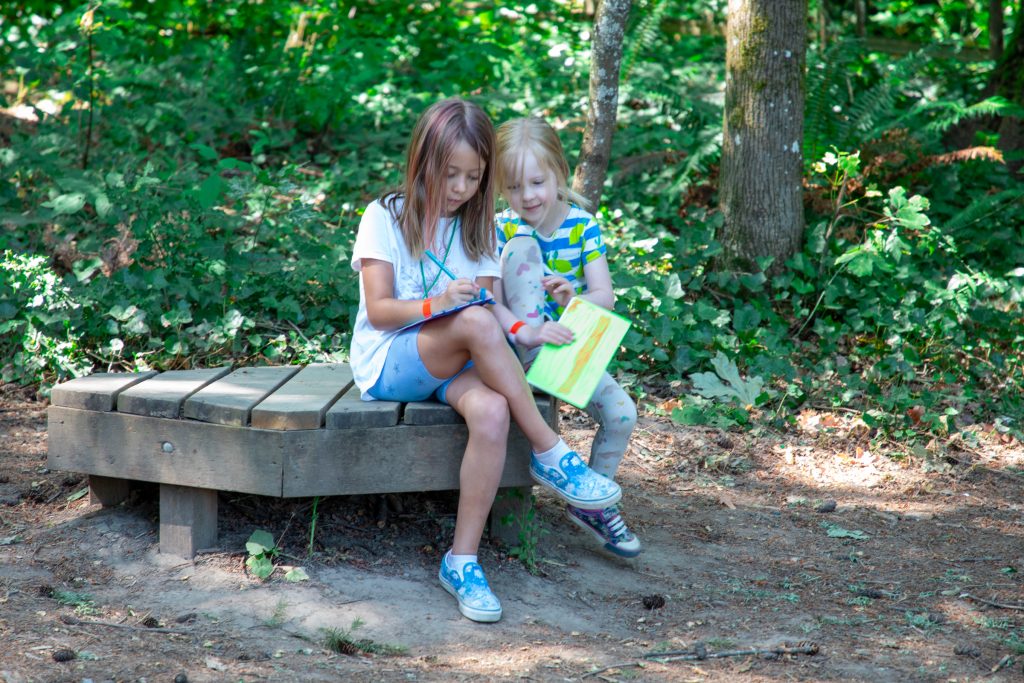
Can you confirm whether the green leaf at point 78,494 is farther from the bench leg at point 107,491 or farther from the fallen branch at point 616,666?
the fallen branch at point 616,666

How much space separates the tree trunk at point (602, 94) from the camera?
5086 millimetres

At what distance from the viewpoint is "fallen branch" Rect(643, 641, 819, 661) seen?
2.87 m

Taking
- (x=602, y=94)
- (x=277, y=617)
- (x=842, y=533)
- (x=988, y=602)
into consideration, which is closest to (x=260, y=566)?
(x=277, y=617)

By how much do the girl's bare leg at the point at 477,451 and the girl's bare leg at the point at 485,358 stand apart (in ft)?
0.14

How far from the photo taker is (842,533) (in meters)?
3.93

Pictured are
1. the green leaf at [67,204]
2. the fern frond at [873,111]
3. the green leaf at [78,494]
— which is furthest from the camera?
the fern frond at [873,111]

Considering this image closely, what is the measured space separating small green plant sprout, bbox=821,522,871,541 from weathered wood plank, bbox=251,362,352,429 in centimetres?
201

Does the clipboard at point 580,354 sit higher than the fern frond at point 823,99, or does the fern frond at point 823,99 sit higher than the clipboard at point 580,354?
the fern frond at point 823,99

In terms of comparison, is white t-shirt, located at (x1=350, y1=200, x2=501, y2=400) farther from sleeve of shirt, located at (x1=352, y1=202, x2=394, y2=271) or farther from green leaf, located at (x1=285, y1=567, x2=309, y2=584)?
green leaf, located at (x1=285, y1=567, x2=309, y2=584)

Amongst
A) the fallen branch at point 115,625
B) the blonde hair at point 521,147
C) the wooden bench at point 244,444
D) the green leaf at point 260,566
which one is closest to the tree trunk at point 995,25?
the blonde hair at point 521,147

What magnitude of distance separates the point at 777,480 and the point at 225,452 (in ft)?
8.21

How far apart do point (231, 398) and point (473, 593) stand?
1.02m

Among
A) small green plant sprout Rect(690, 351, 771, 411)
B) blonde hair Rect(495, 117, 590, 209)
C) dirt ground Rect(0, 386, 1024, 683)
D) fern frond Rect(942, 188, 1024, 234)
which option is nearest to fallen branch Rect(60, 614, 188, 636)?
dirt ground Rect(0, 386, 1024, 683)

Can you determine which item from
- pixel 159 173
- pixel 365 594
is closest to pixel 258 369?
pixel 365 594
